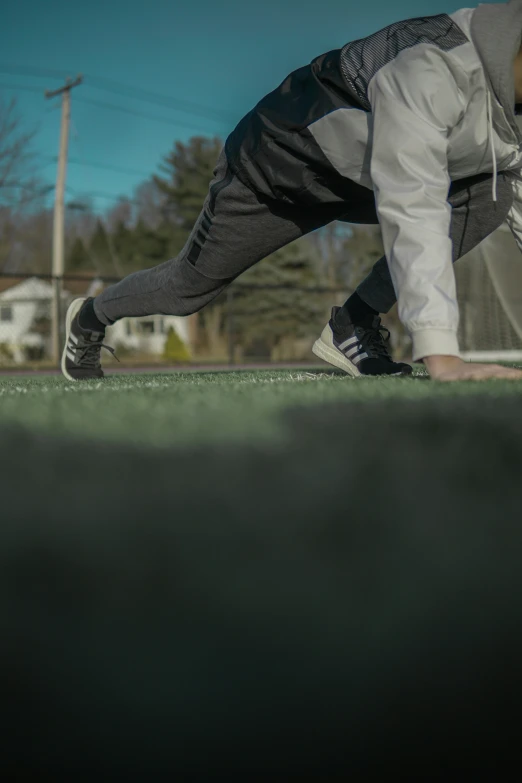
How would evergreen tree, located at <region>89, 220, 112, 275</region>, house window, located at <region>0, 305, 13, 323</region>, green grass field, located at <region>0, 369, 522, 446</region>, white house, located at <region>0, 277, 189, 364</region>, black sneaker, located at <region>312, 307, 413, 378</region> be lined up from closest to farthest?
green grass field, located at <region>0, 369, 522, 446</region> → black sneaker, located at <region>312, 307, 413, 378</region> → white house, located at <region>0, 277, 189, 364</region> → house window, located at <region>0, 305, 13, 323</region> → evergreen tree, located at <region>89, 220, 112, 275</region>

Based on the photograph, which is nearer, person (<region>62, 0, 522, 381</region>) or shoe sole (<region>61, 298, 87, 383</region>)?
person (<region>62, 0, 522, 381</region>)

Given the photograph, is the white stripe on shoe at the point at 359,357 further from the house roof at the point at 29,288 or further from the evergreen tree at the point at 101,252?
the evergreen tree at the point at 101,252

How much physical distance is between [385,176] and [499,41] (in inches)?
14.8

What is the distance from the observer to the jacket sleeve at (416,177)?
1.55 meters

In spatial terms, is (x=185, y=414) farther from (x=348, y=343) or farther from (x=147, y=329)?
(x=147, y=329)

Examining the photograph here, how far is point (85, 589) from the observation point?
0.58 m

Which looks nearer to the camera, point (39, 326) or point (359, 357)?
point (359, 357)

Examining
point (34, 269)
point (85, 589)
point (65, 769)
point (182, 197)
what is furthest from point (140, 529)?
point (34, 269)

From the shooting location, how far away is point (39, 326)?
2327 centimetres

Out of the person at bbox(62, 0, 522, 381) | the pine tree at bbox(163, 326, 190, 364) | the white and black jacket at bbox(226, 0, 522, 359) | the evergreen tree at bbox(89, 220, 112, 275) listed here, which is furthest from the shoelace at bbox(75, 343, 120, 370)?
the evergreen tree at bbox(89, 220, 112, 275)

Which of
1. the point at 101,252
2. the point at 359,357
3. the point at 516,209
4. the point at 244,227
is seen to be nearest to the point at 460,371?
the point at 244,227

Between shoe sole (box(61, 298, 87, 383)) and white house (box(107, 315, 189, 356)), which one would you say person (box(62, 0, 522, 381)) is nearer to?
shoe sole (box(61, 298, 87, 383))

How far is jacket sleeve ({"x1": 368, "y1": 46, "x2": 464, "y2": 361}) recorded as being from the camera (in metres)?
1.55

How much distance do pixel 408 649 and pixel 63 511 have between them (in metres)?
0.30
